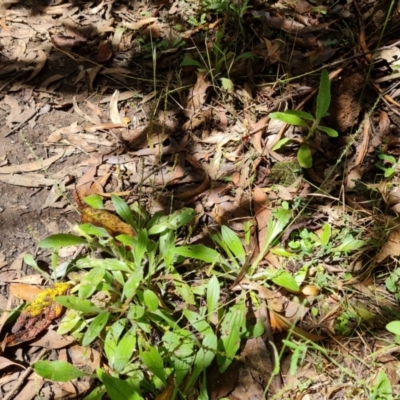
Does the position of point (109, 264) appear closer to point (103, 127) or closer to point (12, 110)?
point (103, 127)

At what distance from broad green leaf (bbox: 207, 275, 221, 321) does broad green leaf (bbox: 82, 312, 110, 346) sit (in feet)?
1.42

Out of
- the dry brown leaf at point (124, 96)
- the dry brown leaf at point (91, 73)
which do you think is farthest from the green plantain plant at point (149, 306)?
the dry brown leaf at point (91, 73)

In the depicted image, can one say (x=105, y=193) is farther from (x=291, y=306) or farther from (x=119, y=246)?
(x=291, y=306)

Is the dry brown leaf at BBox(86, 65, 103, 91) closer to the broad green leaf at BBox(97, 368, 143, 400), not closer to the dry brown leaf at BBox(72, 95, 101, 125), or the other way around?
the dry brown leaf at BBox(72, 95, 101, 125)

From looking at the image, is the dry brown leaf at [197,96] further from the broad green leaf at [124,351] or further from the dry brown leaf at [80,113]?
the broad green leaf at [124,351]

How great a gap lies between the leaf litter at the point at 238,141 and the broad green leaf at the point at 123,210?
0.18 feet

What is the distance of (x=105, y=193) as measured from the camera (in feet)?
9.11

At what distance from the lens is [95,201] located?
258cm

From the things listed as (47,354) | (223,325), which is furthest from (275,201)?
(47,354)

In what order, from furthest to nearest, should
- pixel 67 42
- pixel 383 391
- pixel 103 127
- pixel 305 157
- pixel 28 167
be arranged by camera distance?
pixel 67 42
pixel 103 127
pixel 28 167
pixel 305 157
pixel 383 391

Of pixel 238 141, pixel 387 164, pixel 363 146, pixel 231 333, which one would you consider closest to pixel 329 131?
pixel 363 146

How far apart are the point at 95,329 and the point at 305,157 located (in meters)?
1.33

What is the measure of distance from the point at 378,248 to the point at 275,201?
543mm

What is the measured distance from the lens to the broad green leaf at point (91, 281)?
2.29m
